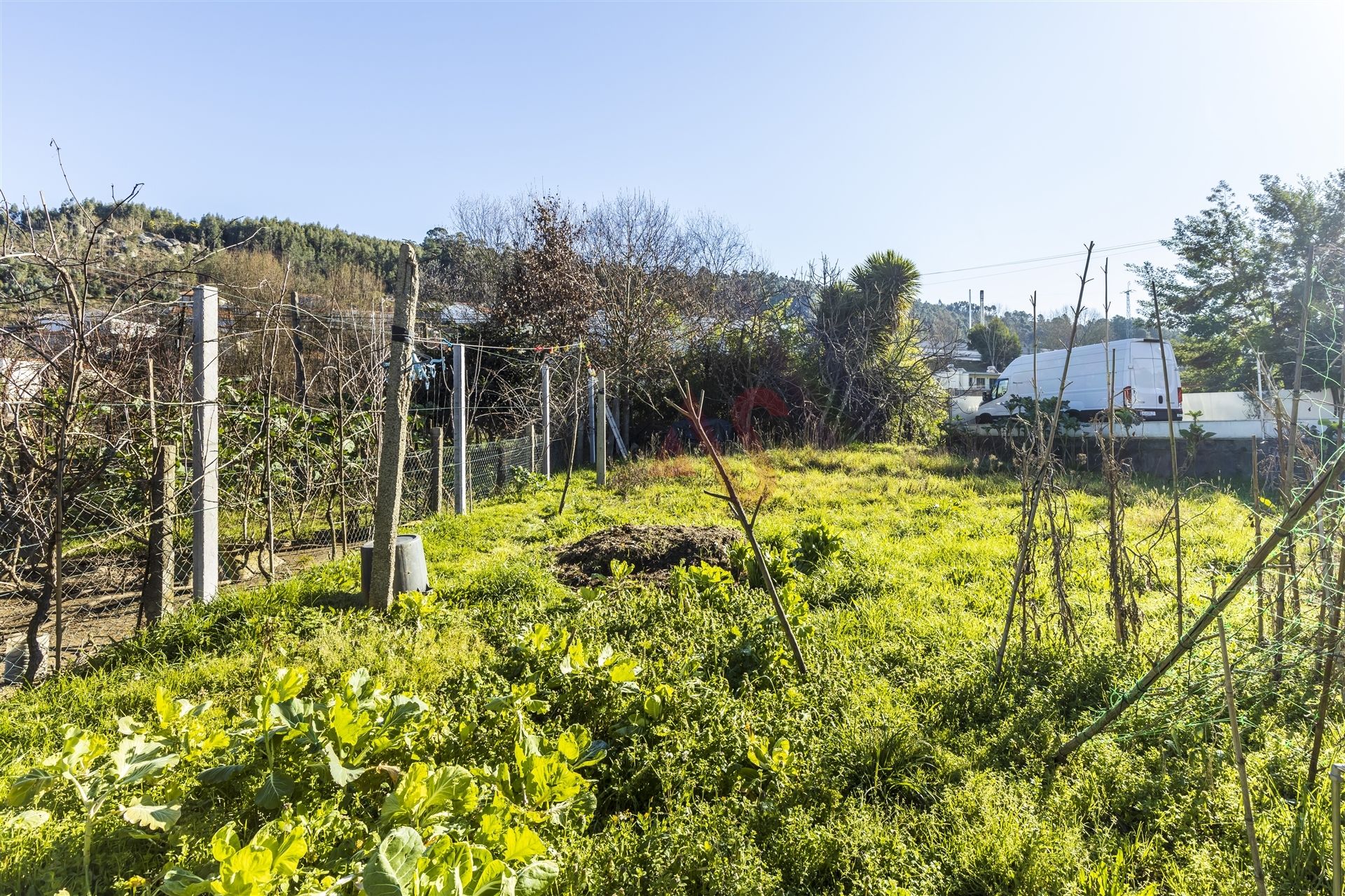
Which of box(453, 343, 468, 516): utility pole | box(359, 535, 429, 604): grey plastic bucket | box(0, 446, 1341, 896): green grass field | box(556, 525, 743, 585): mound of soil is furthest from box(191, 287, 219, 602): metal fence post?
box(453, 343, 468, 516): utility pole

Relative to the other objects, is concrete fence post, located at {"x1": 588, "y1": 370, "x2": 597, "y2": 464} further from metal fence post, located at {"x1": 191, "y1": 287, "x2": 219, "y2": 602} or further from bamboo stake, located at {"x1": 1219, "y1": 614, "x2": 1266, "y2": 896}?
bamboo stake, located at {"x1": 1219, "y1": 614, "x2": 1266, "y2": 896}

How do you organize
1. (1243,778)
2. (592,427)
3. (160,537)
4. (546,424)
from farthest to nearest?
1. (592,427)
2. (546,424)
3. (160,537)
4. (1243,778)

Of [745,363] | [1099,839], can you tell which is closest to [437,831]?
[1099,839]

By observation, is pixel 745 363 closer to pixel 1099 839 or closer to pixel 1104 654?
pixel 1104 654

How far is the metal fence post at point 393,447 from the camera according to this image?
438 cm

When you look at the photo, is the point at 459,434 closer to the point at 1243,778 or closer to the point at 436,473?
the point at 436,473

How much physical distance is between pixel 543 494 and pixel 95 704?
597 centimetres

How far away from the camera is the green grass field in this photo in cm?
201

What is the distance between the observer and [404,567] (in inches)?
185

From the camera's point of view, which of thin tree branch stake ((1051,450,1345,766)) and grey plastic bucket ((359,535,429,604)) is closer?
thin tree branch stake ((1051,450,1345,766))

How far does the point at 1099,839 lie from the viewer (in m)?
2.32

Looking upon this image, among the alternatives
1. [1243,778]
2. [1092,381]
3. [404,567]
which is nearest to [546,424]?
[404,567]

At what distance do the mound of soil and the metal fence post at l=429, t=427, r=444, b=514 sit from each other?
7.69ft

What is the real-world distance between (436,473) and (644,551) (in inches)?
130
